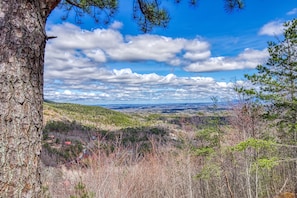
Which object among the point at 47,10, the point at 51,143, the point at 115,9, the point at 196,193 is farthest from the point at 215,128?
the point at 51,143

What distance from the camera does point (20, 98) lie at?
71.8 inches

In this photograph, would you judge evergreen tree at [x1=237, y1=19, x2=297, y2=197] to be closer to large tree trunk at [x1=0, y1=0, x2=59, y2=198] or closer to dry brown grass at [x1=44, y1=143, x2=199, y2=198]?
dry brown grass at [x1=44, y1=143, x2=199, y2=198]

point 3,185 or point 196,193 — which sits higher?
point 3,185

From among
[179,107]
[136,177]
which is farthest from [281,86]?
[179,107]

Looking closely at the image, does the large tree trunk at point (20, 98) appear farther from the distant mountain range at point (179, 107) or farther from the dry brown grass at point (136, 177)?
the distant mountain range at point (179, 107)

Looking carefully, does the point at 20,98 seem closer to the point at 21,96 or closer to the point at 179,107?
the point at 21,96

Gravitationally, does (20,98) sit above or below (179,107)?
above

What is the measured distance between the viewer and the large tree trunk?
177 centimetres

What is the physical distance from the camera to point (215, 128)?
4664mm

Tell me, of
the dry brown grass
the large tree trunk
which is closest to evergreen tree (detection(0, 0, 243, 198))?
the large tree trunk

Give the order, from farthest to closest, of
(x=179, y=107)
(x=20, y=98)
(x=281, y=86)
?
(x=179, y=107), (x=281, y=86), (x=20, y=98)

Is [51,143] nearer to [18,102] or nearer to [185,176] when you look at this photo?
[185,176]

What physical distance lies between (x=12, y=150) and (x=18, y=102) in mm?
288

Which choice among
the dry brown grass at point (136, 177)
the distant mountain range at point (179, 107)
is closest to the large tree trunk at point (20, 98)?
the dry brown grass at point (136, 177)
